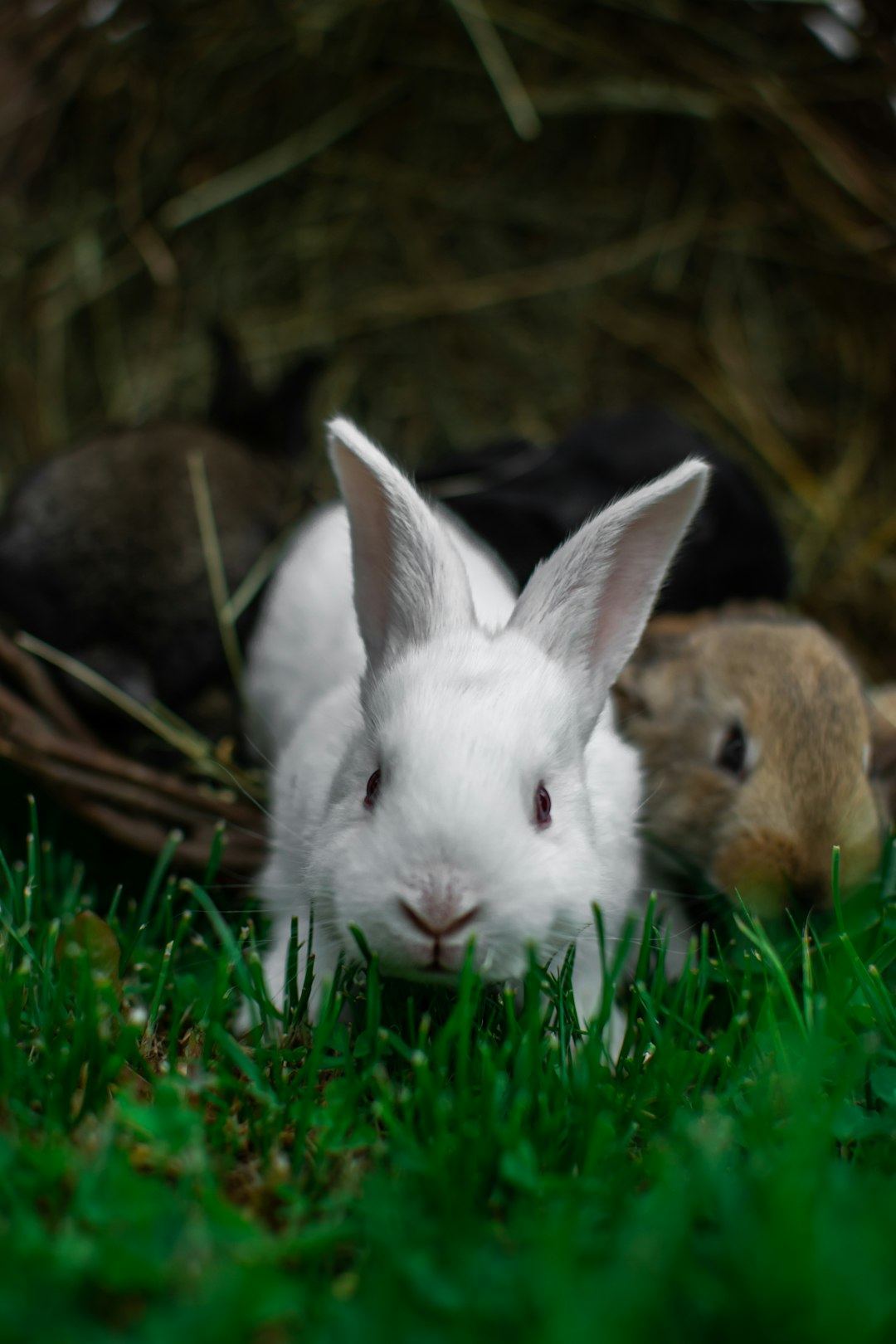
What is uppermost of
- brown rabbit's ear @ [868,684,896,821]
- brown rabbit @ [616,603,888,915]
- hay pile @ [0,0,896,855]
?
hay pile @ [0,0,896,855]

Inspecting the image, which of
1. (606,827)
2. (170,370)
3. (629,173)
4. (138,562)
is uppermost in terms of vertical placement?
(629,173)

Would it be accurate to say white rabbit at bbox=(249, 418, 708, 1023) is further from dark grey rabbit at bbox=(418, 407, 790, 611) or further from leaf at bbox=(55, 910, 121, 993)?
→ dark grey rabbit at bbox=(418, 407, 790, 611)

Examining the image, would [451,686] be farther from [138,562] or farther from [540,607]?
[138,562]

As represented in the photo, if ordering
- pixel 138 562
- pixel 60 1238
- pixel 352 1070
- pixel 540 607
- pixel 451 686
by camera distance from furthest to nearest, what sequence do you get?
pixel 138 562, pixel 540 607, pixel 451 686, pixel 352 1070, pixel 60 1238

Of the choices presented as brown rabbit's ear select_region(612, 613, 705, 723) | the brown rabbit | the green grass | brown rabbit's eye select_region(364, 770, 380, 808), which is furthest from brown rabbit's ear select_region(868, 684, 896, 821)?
brown rabbit's eye select_region(364, 770, 380, 808)

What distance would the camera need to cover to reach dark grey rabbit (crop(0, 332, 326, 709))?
3.93 meters

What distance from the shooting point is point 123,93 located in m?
5.01

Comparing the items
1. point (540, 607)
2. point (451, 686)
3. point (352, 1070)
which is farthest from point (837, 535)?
point (352, 1070)

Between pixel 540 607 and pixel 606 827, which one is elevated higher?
pixel 540 607

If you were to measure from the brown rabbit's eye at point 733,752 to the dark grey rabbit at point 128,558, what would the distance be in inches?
67.6

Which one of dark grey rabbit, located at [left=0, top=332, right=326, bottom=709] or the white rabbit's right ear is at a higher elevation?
the white rabbit's right ear

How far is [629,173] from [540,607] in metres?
3.91

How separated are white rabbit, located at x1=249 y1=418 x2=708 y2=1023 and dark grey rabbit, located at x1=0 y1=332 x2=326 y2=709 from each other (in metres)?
0.95

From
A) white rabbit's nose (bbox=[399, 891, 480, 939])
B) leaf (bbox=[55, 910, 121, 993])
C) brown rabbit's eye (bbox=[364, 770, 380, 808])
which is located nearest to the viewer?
white rabbit's nose (bbox=[399, 891, 480, 939])
